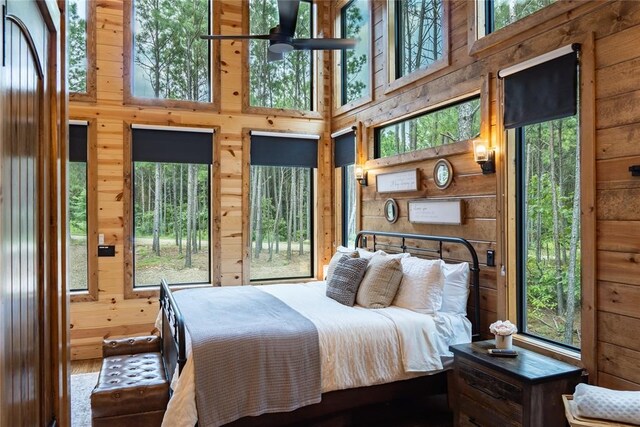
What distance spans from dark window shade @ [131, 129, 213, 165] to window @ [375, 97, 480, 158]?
80.3 inches

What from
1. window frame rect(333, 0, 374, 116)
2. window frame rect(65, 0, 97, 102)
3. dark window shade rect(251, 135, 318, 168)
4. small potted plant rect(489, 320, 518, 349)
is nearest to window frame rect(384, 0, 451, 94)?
window frame rect(333, 0, 374, 116)

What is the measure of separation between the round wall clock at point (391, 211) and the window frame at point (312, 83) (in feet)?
6.10

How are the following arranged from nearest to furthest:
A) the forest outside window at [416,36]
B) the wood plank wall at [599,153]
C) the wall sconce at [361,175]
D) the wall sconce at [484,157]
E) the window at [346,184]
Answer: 1. the wood plank wall at [599,153]
2. the wall sconce at [484,157]
3. the forest outside window at [416,36]
4. the wall sconce at [361,175]
5. the window at [346,184]

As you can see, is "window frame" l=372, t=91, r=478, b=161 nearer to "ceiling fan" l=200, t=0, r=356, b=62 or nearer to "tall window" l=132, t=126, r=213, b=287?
"ceiling fan" l=200, t=0, r=356, b=62

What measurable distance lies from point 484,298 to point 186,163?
3603mm

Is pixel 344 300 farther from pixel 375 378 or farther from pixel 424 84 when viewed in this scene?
pixel 424 84

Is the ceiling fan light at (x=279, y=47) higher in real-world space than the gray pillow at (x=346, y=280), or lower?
higher

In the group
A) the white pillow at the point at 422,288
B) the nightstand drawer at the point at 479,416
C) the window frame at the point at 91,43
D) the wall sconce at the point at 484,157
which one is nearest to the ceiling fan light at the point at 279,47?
the wall sconce at the point at 484,157

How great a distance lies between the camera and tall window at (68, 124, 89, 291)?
Answer: 16.3 feet

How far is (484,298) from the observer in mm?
3561

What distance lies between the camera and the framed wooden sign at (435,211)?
150 inches

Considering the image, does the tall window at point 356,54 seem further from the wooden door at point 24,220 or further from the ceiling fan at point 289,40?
the wooden door at point 24,220

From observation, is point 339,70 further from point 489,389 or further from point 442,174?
point 489,389

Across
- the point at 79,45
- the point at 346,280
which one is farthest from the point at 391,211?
the point at 79,45
